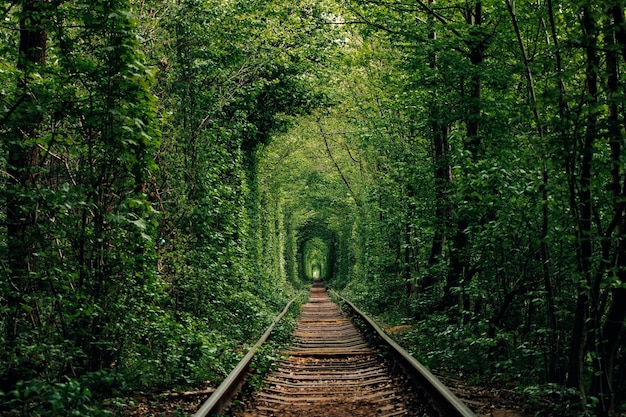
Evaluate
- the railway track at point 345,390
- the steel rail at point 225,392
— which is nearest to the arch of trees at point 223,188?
the steel rail at point 225,392

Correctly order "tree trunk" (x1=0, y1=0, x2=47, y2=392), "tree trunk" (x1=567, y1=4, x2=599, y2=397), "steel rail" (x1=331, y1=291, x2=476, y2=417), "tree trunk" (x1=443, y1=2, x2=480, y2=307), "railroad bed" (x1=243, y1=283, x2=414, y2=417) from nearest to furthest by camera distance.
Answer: "tree trunk" (x1=567, y1=4, x2=599, y2=397)
"steel rail" (x1=331, y1=291, x2=476, y2=417)
"tree trunk" (x1=0, y1=0, x2=47, y2=392)
"railroad bed" (x1=243, y1=283, x2=414, y2=417)
"tree trunk" (x1=443, y1=2, x2=480, y2=307)

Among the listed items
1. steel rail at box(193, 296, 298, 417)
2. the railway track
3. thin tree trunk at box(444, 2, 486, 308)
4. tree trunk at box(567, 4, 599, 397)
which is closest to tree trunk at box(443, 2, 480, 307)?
thin tree trunk at box(444, 2, 486, 308)

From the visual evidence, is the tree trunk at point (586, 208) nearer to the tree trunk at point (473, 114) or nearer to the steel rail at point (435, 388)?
the steel rail at point (435, 388)

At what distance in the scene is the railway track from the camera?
507 cm

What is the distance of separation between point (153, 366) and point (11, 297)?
2.08m

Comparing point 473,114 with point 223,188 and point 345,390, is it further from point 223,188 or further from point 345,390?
point 223,188

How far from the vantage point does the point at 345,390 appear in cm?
624

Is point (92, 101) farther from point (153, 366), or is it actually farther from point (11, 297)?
point (153, 366)

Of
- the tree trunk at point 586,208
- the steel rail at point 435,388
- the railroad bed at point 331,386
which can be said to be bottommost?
the railroad bed at point 331,386

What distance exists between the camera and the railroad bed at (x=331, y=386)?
527 cm

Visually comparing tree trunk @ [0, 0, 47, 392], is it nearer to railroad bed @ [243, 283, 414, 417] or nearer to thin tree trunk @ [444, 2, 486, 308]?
railroad bed @ [243, 283, 414, 417]

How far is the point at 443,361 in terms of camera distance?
747 centimetres

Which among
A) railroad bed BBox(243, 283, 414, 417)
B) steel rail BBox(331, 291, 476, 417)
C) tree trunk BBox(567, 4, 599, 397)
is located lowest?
railroad bed BBox(243, 283, 414, 417)

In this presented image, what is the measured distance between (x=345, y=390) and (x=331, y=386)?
0.31m
